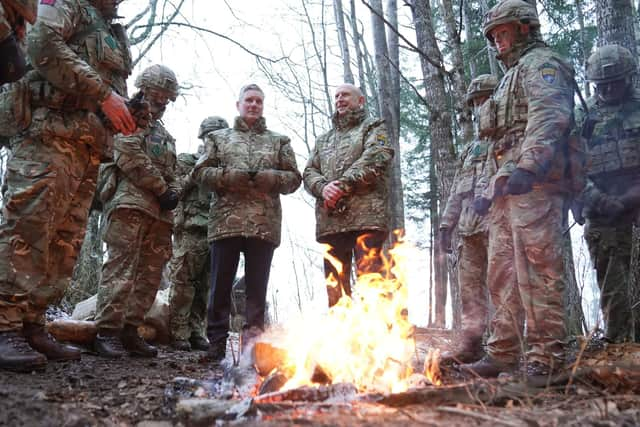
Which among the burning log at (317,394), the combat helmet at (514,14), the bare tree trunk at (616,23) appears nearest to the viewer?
the burning log at (317,394)

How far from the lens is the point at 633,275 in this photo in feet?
18.7

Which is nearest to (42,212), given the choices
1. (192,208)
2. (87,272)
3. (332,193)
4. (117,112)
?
(117,112)

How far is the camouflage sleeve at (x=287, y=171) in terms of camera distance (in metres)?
4.72

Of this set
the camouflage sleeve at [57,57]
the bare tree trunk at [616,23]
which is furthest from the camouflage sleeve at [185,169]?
the bare tree trunk at [616,23]

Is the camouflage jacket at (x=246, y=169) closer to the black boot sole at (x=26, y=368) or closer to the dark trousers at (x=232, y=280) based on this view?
the dark trousers at (x=232, y=280)

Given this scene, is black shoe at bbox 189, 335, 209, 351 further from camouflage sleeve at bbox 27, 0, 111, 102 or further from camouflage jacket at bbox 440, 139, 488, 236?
camouflage sleeve at bbox 27, 0, 111, 102

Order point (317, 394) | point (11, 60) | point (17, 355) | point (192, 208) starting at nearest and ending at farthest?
point (317, 394) → point (11, 60) → point (17, 355) → point (192, 208)

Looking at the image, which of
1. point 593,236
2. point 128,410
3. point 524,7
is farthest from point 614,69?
point 128,410

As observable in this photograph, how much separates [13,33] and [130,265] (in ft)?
7.06

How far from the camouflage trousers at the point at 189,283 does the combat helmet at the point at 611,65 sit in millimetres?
4836

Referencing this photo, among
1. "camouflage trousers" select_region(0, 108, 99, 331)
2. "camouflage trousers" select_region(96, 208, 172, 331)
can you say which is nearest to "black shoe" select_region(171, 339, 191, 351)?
"camouflage trousers" select_region(96, 208, 172, 331)

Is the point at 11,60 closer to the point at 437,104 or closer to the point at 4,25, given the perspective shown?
the point at 4,25

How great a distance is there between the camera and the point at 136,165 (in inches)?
181

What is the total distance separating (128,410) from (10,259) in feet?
4.64
